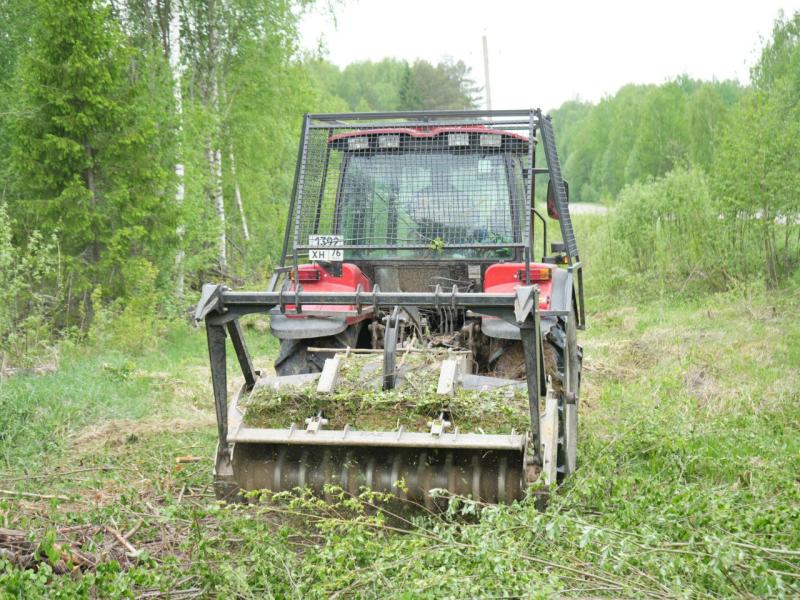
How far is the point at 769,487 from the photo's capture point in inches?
193

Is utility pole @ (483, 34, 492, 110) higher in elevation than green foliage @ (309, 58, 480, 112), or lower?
lower

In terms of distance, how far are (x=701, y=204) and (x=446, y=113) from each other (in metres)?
12.6

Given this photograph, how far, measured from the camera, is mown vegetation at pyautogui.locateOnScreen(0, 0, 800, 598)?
3.81 metres

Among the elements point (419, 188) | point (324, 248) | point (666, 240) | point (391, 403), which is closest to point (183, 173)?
point (666, 240)

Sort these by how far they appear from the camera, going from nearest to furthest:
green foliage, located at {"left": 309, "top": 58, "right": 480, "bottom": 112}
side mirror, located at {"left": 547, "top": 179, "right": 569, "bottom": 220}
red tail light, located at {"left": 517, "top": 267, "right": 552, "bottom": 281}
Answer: red tail light, located at {"left": 517, "top": 267, "right": 552, "bottom": 281} → side mirror, located at {"left": 547, "top": 179, "right": 569, "bottom": 220} → green foliage, located at {"left": 309, "top": 58, "right": 480, "bottom": 112}

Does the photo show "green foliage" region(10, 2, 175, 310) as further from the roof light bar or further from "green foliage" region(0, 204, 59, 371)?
the roof light bar

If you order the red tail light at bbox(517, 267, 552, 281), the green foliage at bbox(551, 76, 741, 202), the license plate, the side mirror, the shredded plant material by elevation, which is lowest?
the shredded plant material

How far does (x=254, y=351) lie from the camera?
38.1ft

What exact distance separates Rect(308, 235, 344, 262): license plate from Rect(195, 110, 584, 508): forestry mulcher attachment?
0.06ft

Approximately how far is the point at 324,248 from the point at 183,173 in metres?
9.97

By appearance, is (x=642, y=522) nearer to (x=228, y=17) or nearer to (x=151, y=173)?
(x=151, y=173)

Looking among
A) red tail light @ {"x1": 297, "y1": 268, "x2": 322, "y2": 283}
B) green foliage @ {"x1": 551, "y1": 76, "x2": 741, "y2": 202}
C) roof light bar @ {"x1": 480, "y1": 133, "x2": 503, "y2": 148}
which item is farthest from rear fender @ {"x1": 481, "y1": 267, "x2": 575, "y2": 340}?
green foliage @ {"x1": 551, "y1": 76, "x2": 741, "y2": 202}

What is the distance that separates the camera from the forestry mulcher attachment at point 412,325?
4.66 meters

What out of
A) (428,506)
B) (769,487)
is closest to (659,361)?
(769,487)
